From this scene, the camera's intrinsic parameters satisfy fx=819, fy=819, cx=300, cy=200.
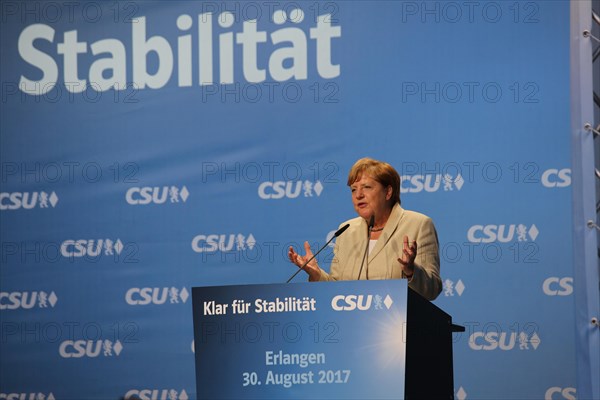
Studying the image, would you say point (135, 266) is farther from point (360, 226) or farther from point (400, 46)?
point (400, 46)

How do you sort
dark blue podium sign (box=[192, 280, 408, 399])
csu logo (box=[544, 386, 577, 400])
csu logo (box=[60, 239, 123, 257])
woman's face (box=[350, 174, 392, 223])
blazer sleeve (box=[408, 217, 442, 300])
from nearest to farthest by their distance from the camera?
dark blue podium sign (box=[192, 280, 408, 399]) → blazer sleeve (box=[408, 217, 442, 300]) → woman's face (box=[350, 174, 392, 223]) → csu logo (box=[544, 386, 577, 400]) → csu logo (box=[60, 239, 123, 257])

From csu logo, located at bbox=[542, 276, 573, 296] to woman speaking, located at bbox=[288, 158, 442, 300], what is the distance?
0.93 m

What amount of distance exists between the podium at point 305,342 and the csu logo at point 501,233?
2.23 m

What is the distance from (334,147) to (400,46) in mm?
647

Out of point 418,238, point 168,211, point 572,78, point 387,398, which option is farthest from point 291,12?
point 387,398

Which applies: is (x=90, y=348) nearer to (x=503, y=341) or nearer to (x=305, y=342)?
(x=503, y=341)

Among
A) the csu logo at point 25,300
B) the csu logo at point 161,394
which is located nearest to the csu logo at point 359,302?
the csu logo at point 161,394

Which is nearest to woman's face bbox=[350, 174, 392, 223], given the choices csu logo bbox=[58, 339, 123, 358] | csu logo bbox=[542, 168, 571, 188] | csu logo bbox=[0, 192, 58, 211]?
csu logo bbox=[542, 168, 571, 188]

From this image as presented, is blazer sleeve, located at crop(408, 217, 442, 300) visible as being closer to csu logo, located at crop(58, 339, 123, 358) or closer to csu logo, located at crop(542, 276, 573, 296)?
csu logo, located at crop(542, 276, 573, 296)

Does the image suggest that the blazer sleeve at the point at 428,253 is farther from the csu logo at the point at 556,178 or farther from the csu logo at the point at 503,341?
the csu logo at the point at 556,178

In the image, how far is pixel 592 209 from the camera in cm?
300

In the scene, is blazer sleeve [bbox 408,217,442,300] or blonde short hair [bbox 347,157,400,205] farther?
blonde short hair [bbox 347,157,400,205]

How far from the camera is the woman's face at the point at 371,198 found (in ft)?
12.1

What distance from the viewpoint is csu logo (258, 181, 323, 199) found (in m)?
4.37
